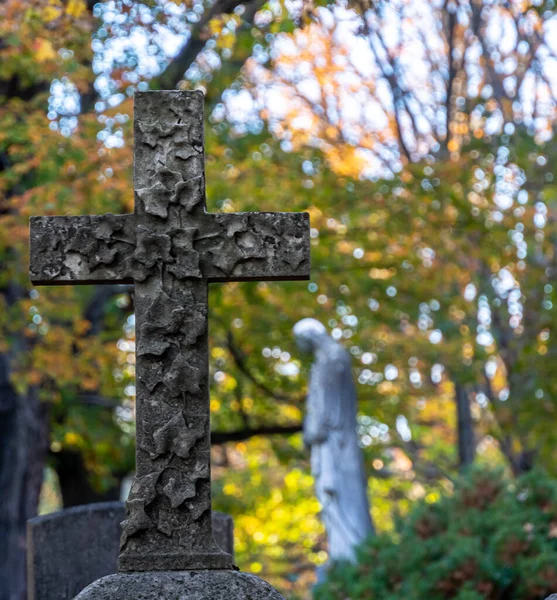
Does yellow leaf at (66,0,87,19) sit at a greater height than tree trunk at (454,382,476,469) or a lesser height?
greater

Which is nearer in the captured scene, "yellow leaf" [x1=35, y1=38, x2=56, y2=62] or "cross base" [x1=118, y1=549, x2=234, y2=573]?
"cross base" [x1=118, y1=549, x2=234, y2=573]

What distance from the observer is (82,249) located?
4039 mm

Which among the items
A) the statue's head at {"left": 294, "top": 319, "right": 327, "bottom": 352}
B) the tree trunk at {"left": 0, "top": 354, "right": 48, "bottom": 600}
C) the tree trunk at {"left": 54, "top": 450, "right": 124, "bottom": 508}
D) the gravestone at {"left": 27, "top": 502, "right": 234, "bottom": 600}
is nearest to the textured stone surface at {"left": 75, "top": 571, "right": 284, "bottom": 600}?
the gravestone at {"left": 27, "top": 502, "right": 234, "bottom": 600}

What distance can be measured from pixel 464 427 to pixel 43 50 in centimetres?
945

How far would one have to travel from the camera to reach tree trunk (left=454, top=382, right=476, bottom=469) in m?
15.9

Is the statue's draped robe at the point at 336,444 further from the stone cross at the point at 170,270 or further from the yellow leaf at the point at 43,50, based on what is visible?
the stone cross at the point at 170,270

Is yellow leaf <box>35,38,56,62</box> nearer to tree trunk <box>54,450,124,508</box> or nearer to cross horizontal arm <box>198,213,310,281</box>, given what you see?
cross horizontal arm <box>198,213,310,281</box>

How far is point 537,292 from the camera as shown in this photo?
1444 centimetres

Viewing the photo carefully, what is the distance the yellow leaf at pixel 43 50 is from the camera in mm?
8797

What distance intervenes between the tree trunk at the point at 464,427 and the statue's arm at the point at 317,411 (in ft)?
20.1

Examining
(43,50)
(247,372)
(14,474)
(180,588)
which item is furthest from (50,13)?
(247,372)

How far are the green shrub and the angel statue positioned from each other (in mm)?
1674

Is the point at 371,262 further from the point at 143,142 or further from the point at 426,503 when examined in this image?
the point at 143,142

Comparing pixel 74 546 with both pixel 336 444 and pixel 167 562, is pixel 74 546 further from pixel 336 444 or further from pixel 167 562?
pixel 336 444
